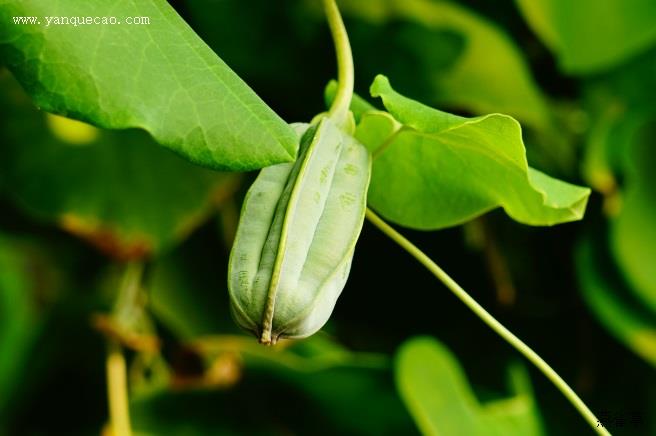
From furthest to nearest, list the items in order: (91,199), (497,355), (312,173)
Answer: (497,355) → (91,199) → (312,173)

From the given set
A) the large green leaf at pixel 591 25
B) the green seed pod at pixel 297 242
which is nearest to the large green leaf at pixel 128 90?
the green seed pod at pixel 297 242

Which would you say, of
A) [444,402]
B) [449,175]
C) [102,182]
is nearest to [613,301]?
[444,402]

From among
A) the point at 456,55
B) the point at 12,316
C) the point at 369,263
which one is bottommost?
the point at 12,316

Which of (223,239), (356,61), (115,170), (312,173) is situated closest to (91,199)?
(115,170)

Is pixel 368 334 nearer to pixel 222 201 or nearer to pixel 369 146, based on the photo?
pixel 222 201

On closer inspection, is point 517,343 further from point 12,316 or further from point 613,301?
point 12,316

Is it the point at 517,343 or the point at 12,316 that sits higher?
the point at 517,343
